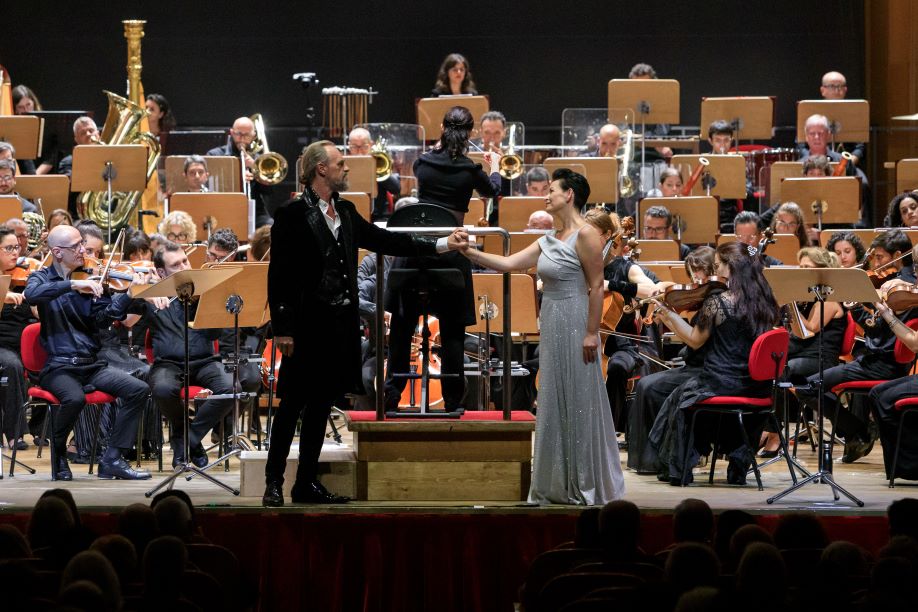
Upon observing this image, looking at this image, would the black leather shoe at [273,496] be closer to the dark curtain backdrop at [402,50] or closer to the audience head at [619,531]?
the audience head at [619,531]

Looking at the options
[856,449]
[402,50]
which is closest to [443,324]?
[856,449]

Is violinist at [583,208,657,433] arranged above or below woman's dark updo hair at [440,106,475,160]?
below

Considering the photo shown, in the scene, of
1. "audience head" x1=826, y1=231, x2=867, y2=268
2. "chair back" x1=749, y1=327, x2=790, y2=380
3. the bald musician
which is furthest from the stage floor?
the bald musician

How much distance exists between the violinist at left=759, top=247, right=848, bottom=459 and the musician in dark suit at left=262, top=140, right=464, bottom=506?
2.86 meters

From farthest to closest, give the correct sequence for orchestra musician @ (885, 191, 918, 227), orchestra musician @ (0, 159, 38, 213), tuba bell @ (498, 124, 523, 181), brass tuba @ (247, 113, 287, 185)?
brass tuba @ (247, 113, 287, 185)
tuba bell @ (498, 124, 523, 181)
orchestra musician @ (0, 159, 38, 213)
orchestra musician @ (885, 191, 918, 227)

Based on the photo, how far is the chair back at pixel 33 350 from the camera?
708cm

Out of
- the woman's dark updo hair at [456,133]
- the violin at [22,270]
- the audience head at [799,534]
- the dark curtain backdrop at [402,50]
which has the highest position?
the dark curtain backdrop at [402,50]

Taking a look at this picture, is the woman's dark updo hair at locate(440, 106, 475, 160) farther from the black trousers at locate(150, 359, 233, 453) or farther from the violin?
the violin

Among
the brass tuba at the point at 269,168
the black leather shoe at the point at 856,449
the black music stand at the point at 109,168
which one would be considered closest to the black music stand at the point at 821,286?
the black leather shoe at the point at 856,449

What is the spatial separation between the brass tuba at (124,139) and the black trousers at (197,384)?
11.5 feet

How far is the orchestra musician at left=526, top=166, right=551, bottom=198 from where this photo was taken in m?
9.89

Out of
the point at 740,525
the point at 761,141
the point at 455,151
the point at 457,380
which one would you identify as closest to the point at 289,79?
the point at 761,141

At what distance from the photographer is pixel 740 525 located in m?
4.40

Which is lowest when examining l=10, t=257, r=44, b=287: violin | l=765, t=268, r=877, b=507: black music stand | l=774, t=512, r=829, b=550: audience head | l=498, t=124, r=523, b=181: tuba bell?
l=774, t=512, r=829, b=550: audience head
